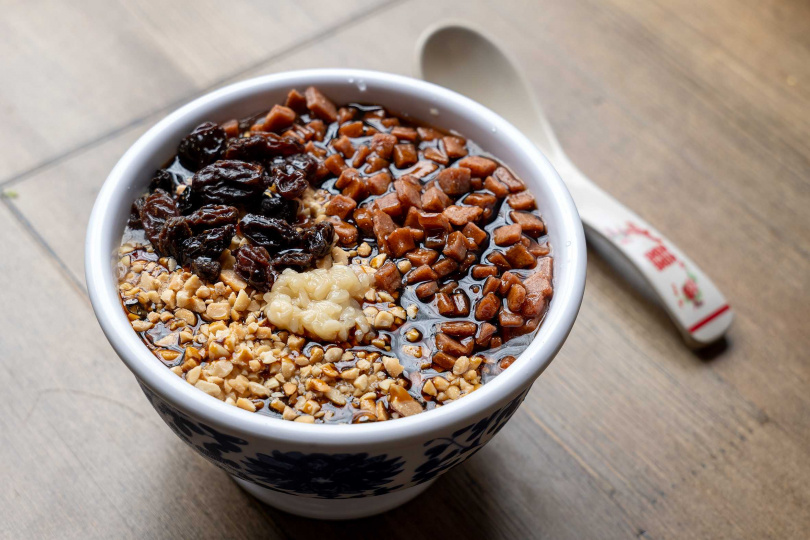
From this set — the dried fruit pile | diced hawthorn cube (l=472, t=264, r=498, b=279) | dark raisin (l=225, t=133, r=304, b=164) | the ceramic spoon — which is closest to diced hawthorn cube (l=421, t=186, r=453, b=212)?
the dried fruit pile

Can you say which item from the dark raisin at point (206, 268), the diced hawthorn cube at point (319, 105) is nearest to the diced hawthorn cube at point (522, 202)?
the diced hawthorn cube at point (319, 105)

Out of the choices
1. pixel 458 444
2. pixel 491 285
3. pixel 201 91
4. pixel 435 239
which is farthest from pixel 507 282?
pixel 201 91

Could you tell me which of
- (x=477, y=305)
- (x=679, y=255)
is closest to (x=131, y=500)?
(x=477, y=305)

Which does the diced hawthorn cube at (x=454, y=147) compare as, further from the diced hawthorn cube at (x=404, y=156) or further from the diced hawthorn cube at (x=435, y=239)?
the diced hawthorn cube at (x=435, y=239)

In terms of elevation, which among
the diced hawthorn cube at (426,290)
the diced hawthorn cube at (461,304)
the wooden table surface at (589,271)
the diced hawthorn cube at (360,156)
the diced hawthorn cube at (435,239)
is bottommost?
the wooden table surface at (589,271)

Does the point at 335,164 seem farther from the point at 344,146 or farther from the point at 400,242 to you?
the point at 400,242

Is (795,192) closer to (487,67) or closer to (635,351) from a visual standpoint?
(635,351)
